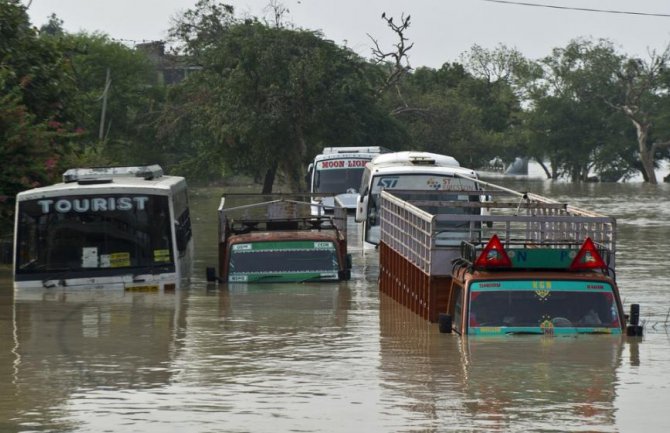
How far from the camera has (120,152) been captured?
71125 millimetres

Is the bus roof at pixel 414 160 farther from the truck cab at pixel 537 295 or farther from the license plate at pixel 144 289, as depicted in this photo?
the truck cab at pixel 537 295

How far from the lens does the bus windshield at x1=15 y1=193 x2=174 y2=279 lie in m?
25.5

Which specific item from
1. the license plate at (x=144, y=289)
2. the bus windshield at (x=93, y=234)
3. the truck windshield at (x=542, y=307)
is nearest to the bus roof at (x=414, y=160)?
the bus windshield at (x=93, y=234)

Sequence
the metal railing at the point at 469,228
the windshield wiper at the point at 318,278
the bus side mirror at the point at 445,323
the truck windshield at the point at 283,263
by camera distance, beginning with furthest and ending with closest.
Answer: the windshield wiper at the point at 318,278, the truck windshield at the point at 283,263, the metal railing at the point at 469,228, the bus side mirror at the point at 445,323

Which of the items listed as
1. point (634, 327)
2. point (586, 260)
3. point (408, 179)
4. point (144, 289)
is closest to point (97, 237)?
point (144, 289)

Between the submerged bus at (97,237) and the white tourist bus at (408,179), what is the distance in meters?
7.24

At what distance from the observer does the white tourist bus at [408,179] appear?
32.8 meters

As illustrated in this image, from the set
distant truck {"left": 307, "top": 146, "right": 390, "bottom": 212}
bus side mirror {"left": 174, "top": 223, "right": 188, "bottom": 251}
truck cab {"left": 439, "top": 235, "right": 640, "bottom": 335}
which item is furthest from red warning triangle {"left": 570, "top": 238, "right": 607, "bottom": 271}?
distant truck {"left": 307, "top": 146, "right": 390, "bottom": 212}

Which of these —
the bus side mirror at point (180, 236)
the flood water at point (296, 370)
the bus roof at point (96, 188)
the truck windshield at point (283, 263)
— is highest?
the bus roof at point (96, 188)

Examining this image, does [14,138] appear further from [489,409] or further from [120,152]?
[120,152]

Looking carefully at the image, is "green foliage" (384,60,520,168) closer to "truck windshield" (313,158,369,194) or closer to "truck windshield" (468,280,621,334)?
"truck windshield" (313,158,369,194)

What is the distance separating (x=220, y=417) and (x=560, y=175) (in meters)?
96.7

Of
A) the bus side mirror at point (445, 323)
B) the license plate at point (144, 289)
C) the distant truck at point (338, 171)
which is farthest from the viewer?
the distant truck at point (338, 171)

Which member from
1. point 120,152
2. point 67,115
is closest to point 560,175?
point 120,152
